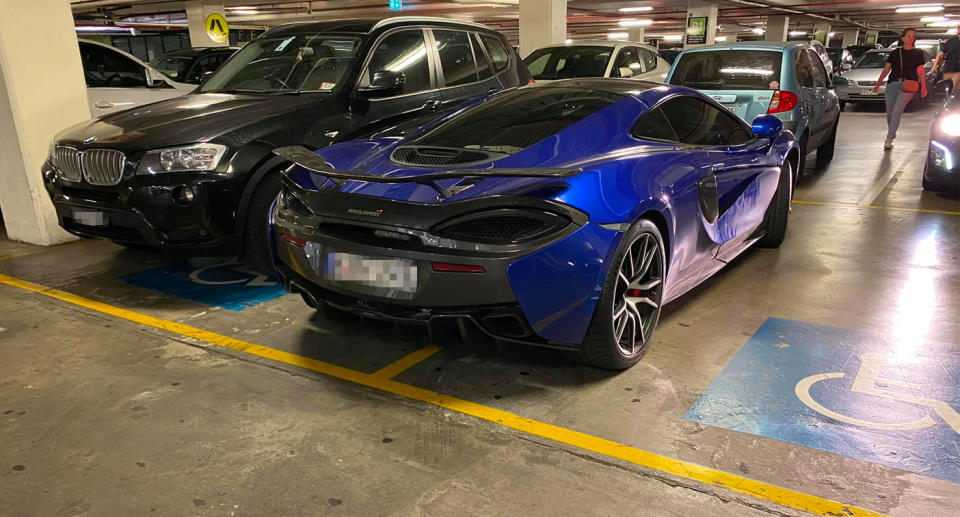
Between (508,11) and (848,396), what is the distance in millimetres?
24385

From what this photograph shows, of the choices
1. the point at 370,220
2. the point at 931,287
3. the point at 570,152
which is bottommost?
the point at 931,287

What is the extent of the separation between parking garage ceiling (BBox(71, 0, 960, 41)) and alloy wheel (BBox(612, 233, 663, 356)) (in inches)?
782

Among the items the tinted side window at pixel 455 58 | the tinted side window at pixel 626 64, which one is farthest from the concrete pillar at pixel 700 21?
the tinted side window at pixel 455 58

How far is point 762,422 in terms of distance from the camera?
278 centimetres

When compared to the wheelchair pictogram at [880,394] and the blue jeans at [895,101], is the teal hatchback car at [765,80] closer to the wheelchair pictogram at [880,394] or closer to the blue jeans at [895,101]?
the blue jeans at [895,101]

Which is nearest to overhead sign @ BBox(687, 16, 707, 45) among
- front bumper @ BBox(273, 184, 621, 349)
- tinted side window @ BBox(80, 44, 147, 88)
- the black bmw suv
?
tinted side window @ BBox(80, 44, 147, 88)

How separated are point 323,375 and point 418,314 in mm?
712

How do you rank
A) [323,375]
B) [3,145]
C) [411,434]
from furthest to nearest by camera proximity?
[3,145], [323,375], [411,434]

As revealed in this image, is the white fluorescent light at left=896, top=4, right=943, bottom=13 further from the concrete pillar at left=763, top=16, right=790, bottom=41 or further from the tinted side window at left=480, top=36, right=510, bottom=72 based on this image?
the tinted side window at left=480, top=36, right=510, bottom=72

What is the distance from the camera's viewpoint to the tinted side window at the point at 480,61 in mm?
5992

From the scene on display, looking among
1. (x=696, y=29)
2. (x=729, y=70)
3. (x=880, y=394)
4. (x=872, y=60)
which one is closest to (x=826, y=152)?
(x=729, y=70)

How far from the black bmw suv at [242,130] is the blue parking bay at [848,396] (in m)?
2.34

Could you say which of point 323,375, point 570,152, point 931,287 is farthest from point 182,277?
point 931,287

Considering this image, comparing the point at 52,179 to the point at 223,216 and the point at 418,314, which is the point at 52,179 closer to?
the point at 223,216
